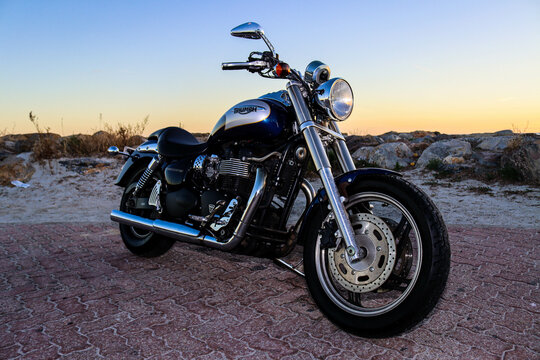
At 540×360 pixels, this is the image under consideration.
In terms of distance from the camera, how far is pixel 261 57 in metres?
3.46

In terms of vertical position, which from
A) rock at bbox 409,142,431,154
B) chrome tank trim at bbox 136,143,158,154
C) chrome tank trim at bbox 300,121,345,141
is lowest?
rock at bbox 409,142,431,154

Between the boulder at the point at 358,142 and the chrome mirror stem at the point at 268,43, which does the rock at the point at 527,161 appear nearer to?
the boulder at the point at 358,142

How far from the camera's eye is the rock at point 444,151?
40.5 feet

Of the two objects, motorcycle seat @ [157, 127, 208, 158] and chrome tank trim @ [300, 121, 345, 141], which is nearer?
chrome tank trim @ [300, 121, 345, 141]

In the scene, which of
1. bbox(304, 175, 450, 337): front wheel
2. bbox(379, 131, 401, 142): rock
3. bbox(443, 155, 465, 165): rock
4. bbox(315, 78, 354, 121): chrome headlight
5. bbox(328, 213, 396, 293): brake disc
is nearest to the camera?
bbox(304, 175, 450, 337): front wheel

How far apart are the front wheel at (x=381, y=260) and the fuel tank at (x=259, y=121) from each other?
754 millimetres

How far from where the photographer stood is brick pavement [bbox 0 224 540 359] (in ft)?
9.06

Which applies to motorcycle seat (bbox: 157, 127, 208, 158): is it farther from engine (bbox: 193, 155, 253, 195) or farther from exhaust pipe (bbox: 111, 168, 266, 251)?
exhaust pipe (bbox: 111, 168, 266, 251)

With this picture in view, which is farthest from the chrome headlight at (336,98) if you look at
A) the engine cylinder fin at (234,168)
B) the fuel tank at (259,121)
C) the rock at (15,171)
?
the rock at (15,171)

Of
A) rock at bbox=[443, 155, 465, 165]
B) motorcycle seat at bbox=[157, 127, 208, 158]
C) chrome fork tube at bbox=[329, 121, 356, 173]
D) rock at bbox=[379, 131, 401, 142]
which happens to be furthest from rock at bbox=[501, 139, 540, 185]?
motorcycle seat at bbox=[157, 127, 208, 158]

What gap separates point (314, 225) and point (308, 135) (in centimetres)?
63

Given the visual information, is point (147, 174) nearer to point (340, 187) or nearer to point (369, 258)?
point (340, 187)

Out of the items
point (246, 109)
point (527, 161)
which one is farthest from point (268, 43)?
point (527, 161)

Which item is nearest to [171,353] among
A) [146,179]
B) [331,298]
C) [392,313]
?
[331,298]
